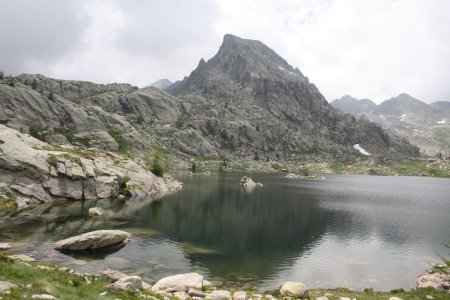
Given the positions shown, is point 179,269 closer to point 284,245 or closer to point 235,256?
point 235,256

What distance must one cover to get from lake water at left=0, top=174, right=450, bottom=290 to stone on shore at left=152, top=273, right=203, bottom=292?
6.55 m

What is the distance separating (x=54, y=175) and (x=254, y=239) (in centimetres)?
6313

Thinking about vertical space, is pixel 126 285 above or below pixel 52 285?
below

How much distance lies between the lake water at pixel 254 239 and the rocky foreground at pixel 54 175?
6.98 m

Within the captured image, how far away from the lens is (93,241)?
55406 mm

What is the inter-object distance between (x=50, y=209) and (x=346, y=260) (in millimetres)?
69839

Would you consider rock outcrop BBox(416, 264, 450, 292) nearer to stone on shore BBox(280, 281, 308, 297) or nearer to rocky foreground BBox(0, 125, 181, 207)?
stone on shore BBox(280, 281, 308, 297)

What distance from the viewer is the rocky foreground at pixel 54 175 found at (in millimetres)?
92312

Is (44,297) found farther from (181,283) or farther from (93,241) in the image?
(93,241)

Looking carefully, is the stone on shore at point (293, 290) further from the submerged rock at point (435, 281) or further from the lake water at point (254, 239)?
the submerged rock at point (435, 281)

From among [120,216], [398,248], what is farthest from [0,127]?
[398,248]

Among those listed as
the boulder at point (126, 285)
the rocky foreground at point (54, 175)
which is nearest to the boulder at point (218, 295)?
the boulder at point (126, 285)

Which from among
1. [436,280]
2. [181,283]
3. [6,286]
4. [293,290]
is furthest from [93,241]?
[436,280]

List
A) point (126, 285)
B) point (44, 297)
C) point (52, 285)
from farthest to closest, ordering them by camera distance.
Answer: point (126, 285) → point (52, 285) → point (44, 297)
